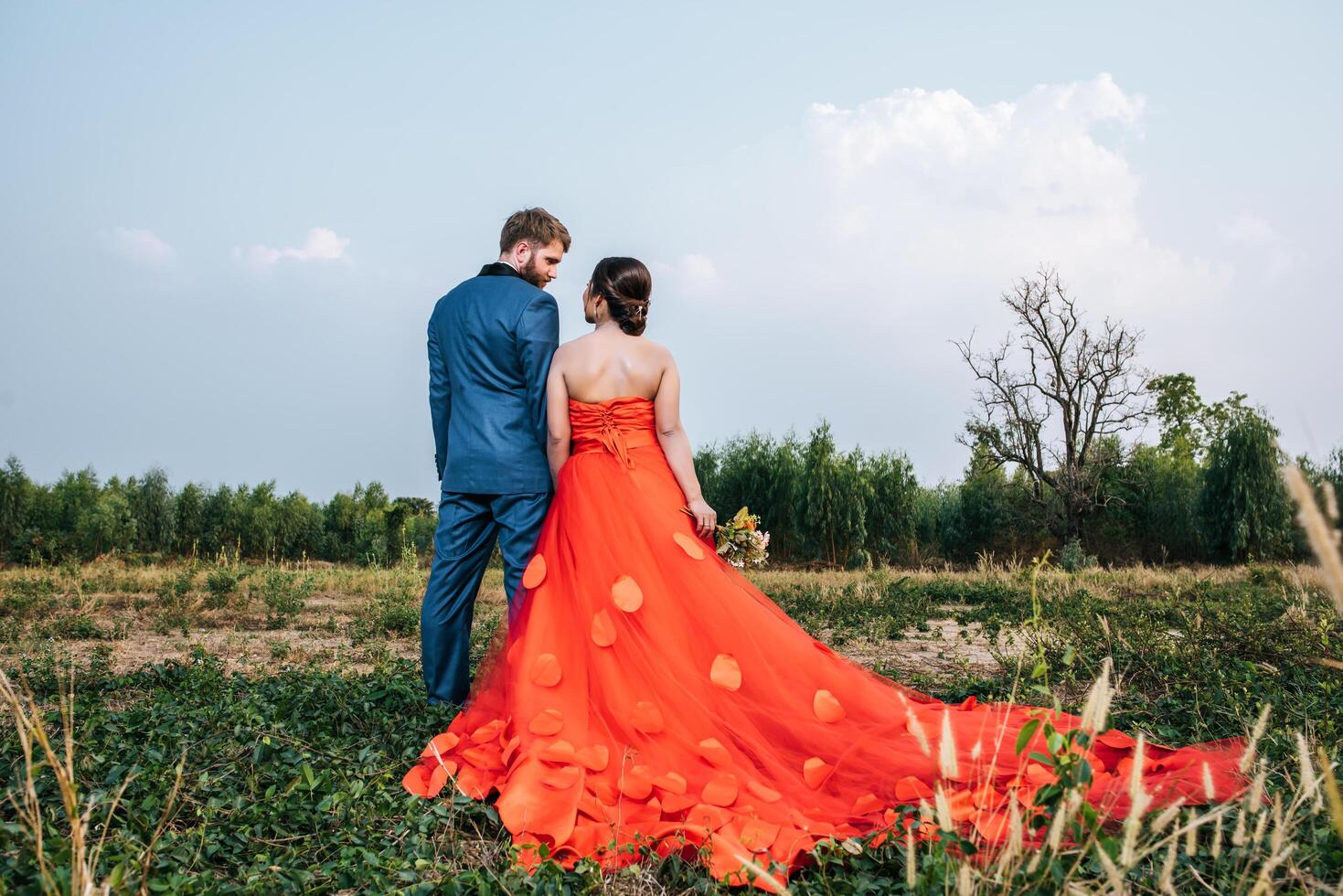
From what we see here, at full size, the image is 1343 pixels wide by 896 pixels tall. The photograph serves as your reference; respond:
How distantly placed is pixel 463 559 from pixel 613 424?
1.10m

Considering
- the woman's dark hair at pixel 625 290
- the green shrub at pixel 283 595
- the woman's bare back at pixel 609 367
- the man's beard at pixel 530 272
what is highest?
the man's beard at pixel 530 272

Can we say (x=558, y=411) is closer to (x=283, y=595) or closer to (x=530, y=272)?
(x=530, y=272)

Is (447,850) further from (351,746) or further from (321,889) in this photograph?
(351,746)

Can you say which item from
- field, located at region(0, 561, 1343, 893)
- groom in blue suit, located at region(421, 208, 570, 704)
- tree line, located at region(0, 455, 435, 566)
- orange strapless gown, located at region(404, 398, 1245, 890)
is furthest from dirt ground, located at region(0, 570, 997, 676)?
tree line, located at region(0, 455, 435, 566)

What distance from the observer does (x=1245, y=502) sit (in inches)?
1001

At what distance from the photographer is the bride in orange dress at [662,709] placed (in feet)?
10.2

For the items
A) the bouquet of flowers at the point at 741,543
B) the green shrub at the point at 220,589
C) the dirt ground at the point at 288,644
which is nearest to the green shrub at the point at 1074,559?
the dirt ground at the point at 288,644

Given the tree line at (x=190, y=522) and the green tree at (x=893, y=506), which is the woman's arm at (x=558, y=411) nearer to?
the tree line at (x=190, y=522)

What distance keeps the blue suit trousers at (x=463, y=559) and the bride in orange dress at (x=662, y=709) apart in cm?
26

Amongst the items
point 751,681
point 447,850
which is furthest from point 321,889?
point 751,681

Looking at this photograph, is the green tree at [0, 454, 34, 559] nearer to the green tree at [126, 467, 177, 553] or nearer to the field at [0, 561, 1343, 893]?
the green tree at [126, 467, 177, 553]

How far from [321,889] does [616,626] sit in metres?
1.49

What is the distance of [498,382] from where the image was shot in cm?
466

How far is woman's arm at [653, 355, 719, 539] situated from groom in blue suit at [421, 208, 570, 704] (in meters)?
0.63
